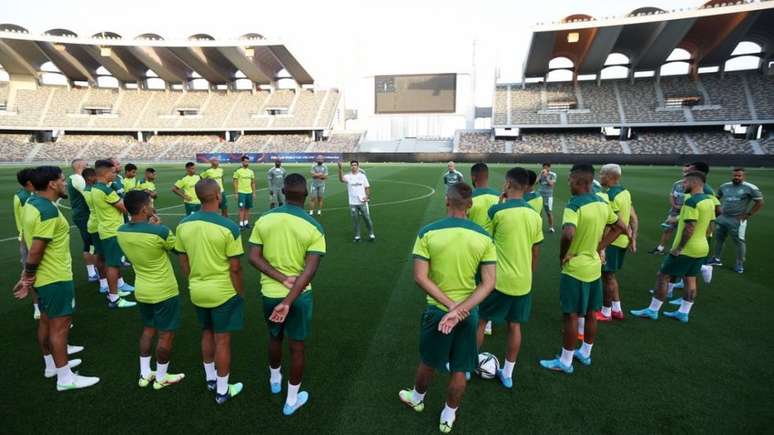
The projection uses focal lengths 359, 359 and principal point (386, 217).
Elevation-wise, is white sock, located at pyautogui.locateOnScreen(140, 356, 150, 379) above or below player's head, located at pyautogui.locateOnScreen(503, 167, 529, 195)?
below

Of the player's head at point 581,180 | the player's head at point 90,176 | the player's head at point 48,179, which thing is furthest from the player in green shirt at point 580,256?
the player's head at point 90,176

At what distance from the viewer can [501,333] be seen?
5047 mm

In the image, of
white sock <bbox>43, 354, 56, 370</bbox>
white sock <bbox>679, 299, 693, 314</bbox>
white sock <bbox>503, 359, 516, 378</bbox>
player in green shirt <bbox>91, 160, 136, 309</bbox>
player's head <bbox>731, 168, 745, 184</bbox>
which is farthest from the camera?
player's head <bbox>731, 168, 745, 184</bbox>

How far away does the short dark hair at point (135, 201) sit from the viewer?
3.46 m

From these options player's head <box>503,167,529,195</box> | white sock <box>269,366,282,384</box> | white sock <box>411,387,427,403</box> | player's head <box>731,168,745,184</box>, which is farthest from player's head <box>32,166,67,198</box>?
player's head <box>731,168,745,184</box>

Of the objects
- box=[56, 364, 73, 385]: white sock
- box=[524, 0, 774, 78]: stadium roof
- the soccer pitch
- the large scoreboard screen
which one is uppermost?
box=[524, 0, 774, 78]: stadium roof

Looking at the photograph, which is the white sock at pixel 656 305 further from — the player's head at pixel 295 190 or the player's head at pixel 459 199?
the player's head at pixel 295 190

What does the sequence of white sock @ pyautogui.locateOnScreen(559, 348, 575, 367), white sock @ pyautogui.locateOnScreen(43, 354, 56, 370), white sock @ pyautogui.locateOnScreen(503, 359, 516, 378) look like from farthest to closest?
1. white sock @ pyautogui.locateOnScreen(559, 348, 575, 367)
2. white sock @ pyautogui.locateOnScreen(43, 354, 56, 370)
3. white sock @ pyautogui.locateOnScreen(503, 359, 516, 378)

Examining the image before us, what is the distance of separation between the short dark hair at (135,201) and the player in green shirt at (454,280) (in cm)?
271

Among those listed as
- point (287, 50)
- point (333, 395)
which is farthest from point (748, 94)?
point (333, 395)

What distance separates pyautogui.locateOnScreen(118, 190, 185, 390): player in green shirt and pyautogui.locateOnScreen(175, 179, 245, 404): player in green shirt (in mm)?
384

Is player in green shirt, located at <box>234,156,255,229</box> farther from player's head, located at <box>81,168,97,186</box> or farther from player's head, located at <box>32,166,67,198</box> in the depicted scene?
player's head, located at <box>32,166,67,198</box>

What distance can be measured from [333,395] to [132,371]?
2.44m

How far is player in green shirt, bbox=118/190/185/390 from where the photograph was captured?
11.5 ft
